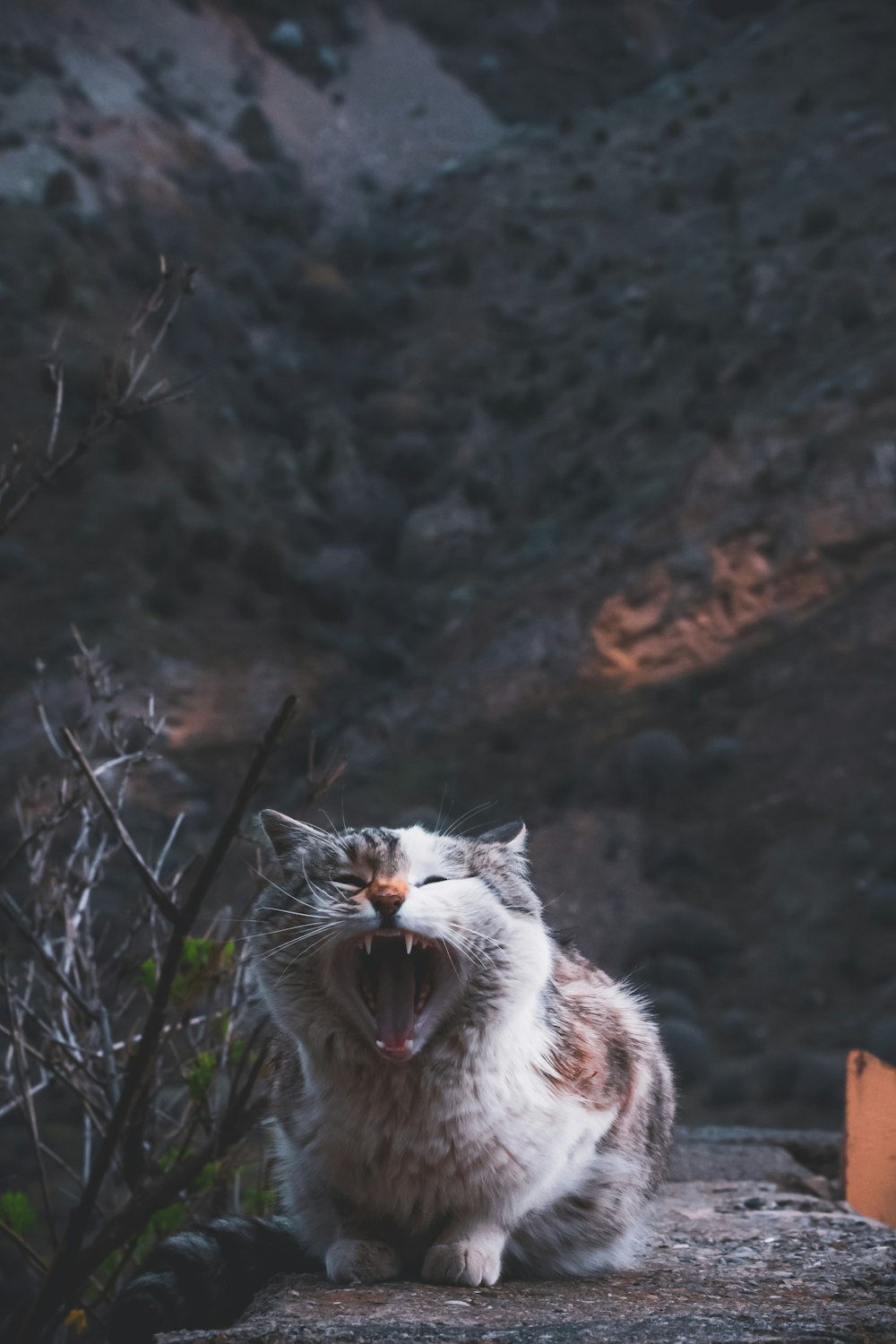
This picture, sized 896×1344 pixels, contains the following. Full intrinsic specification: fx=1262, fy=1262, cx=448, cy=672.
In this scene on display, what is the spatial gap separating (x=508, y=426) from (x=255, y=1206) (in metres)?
35.4

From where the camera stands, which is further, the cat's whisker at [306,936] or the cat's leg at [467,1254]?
the cat's leg at [467,1254]

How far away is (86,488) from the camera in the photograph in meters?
31.7

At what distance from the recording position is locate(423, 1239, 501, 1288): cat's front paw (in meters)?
2.53

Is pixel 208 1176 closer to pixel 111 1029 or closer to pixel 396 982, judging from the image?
pixel 111 1029

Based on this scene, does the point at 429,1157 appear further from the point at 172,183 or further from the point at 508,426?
the point at 172,183

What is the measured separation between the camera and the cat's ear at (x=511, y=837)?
289 centimetres

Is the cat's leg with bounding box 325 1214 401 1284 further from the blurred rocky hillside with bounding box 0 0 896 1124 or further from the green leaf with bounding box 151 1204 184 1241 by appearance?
the blurred rocky hillside with bounding box 0 0 896 1124

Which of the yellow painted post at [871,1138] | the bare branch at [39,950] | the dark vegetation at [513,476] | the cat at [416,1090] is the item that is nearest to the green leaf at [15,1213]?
the bare branch at [39,950]

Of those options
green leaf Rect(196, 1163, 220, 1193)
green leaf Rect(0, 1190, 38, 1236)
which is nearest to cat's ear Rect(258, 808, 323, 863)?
green leaf Rect(196, 1163, 220, 1193)

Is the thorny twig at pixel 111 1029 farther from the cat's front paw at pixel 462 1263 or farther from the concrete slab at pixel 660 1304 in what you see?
the cat's front paw at pixel 462 1263

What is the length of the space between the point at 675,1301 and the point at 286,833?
1.24 m

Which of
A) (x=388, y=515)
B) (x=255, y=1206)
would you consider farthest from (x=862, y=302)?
(x=255, y=1206)

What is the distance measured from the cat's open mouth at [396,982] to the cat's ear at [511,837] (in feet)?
1.41

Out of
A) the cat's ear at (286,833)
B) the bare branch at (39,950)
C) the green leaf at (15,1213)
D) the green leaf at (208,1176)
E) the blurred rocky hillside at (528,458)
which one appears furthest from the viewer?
the blurred rocky hillside at (528,458)
